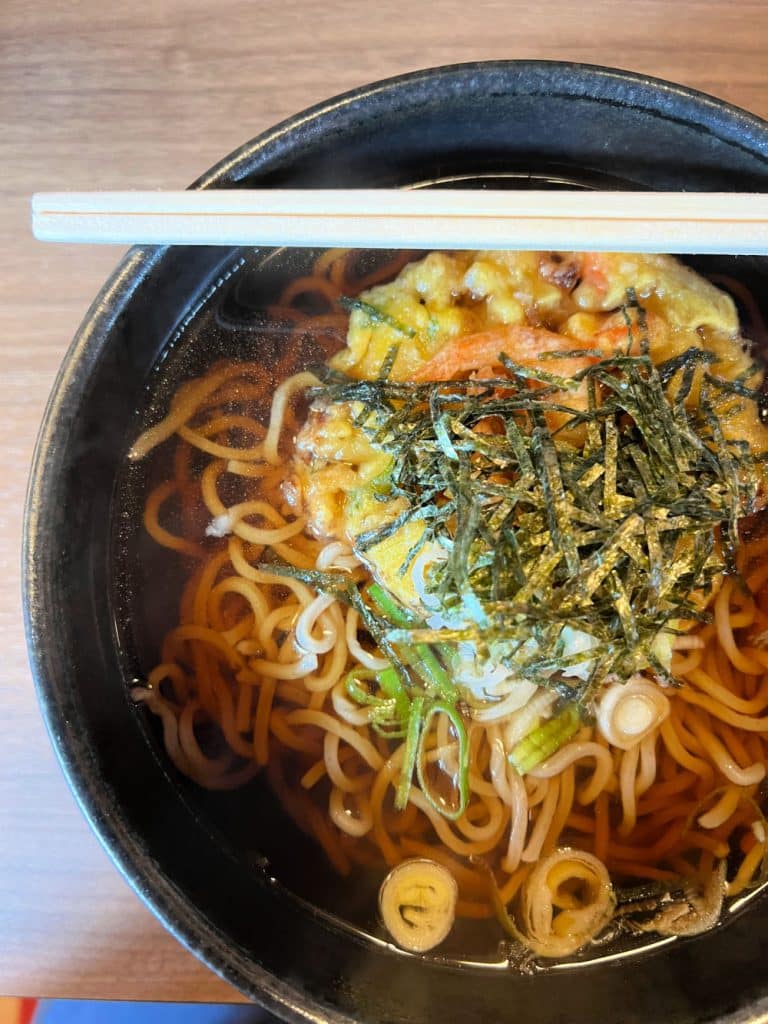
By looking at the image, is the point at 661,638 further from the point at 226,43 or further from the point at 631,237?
the point at 226,43

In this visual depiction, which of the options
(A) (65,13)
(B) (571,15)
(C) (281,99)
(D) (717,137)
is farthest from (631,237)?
(A) (65,13)

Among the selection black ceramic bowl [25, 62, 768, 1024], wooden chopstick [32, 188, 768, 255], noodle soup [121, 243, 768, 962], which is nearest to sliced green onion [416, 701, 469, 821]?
noodle soup [121, 243, 768, 962]

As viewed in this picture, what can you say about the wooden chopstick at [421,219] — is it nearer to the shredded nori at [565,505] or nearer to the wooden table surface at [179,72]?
the shredded nori at [565,505]

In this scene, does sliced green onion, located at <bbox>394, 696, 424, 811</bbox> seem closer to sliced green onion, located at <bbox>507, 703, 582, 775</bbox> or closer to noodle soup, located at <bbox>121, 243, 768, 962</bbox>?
noodle soup, located at <bbox>121, 243, 768, 962</bbox>

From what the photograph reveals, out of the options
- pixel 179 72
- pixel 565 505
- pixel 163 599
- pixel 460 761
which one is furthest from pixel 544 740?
pixel 179 72

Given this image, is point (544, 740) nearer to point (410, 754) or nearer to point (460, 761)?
point (460, 761)

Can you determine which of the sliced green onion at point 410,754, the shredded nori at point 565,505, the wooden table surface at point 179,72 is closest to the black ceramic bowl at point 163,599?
the sliced green onion at point 410,754

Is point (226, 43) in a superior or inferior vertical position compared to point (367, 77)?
superior
